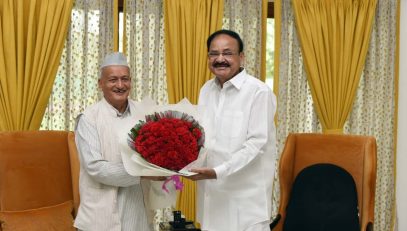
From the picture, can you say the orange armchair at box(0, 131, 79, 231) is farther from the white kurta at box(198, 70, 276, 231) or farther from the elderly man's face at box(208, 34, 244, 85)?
the elderly man's face at box(208, 34, 244, 85)

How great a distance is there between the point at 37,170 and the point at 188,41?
5.22ft

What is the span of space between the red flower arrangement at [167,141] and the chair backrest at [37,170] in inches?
45.5

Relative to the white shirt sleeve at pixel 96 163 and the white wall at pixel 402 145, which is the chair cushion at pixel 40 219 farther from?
the white wall at pixel 402 145

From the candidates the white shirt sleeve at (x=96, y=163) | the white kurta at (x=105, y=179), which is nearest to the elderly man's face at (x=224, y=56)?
the white kurta at (x=105, y=179)

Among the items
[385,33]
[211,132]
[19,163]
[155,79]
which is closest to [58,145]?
[19,163]

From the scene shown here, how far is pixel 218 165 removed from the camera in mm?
2412

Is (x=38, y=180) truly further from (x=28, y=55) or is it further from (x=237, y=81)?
(x=237, y=81)

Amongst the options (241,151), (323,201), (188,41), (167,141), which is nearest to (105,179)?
(167,141)

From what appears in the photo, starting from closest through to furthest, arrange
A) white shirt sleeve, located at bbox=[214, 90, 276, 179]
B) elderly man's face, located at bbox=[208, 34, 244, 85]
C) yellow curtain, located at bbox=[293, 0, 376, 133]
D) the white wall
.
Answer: white shirt sleeve, located at bbox=[214, 90, 276, 179] < elderly man's face, located at bbox=[208, 34, 244, 85] < yellow curtain, located at bbox=[293, 0, 376, 133] < the white wall

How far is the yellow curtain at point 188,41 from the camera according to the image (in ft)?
12.7

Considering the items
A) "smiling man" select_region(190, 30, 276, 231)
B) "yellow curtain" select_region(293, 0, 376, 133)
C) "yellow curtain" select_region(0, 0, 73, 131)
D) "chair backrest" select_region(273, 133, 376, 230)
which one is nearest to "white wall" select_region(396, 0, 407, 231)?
"yellow curtain" select_region(293, 0, 376, 133)

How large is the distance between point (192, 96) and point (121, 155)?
1749 mm

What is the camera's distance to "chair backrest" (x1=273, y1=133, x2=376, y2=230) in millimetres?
2943

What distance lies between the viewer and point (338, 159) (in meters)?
3.15
